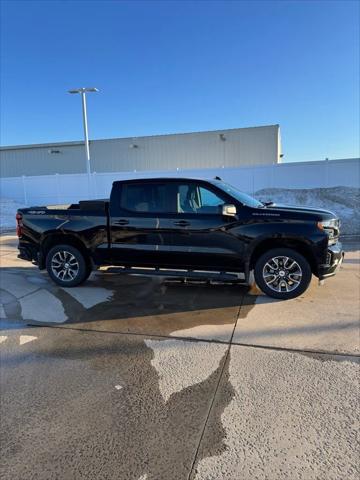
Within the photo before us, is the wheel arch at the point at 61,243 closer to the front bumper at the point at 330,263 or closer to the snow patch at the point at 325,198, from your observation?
the front bumper at the point at 330,263

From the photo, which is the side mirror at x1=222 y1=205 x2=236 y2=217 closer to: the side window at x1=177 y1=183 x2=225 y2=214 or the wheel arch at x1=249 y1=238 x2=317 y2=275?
the side window at x1=177 y1=183 x2=225 y2=214

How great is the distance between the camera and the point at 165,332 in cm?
433

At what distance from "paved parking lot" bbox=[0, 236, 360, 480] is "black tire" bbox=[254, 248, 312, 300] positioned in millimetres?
190

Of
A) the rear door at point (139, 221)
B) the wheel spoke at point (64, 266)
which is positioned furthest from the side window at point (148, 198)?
the wheel spoke at point (64, 266)

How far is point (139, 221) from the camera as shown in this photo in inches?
230

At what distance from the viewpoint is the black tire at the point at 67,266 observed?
6219 millimetres

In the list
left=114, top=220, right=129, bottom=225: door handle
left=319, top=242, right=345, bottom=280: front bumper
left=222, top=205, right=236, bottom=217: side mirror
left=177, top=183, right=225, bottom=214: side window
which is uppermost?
left=177, top=183, right=225, bottom=214: side window

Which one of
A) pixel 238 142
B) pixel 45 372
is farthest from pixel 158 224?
pixel 238 142

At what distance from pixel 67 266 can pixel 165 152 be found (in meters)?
24.6

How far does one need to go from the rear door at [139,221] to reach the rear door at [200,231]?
135mm

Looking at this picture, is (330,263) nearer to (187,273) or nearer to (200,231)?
(200,231)

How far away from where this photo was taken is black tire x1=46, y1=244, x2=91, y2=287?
6.22 m

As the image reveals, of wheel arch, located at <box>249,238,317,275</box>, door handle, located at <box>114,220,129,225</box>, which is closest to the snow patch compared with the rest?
wheel arch, located at <box>249,238,317,275</box>

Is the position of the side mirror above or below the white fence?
below
